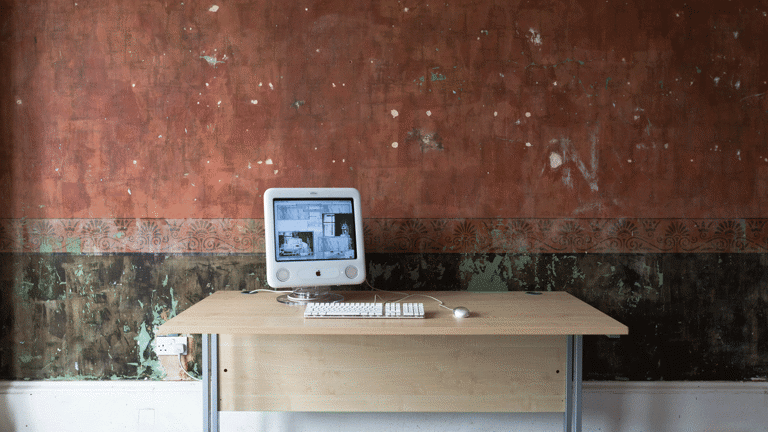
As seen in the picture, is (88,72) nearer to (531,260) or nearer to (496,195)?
(496,195)

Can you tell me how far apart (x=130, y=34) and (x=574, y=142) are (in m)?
2.29

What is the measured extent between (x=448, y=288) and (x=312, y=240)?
0.77m

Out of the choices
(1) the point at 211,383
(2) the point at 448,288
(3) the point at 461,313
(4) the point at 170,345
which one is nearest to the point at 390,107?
(2) the point at 448,288

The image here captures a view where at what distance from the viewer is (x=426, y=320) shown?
163 cm

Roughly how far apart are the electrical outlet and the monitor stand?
26.7 inches

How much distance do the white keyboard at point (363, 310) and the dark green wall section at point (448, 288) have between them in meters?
0.52

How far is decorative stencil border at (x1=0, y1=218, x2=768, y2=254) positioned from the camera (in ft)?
7.30

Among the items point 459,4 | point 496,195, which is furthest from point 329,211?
point 459,4

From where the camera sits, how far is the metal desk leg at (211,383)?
1801 millimetres

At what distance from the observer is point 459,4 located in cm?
222

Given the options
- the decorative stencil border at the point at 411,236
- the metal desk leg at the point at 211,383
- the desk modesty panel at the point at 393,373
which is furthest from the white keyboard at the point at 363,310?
the decorative stencil border at the point at 411,236

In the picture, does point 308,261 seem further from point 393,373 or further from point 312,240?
point 393,373

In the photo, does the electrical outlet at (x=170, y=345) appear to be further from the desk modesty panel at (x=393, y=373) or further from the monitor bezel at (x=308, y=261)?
the monitor bezel at (x=308, y=261)

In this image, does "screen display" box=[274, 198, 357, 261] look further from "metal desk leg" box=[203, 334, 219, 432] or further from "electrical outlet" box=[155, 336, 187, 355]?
"electrical outlet" box=[155, 336, 187, 355]
